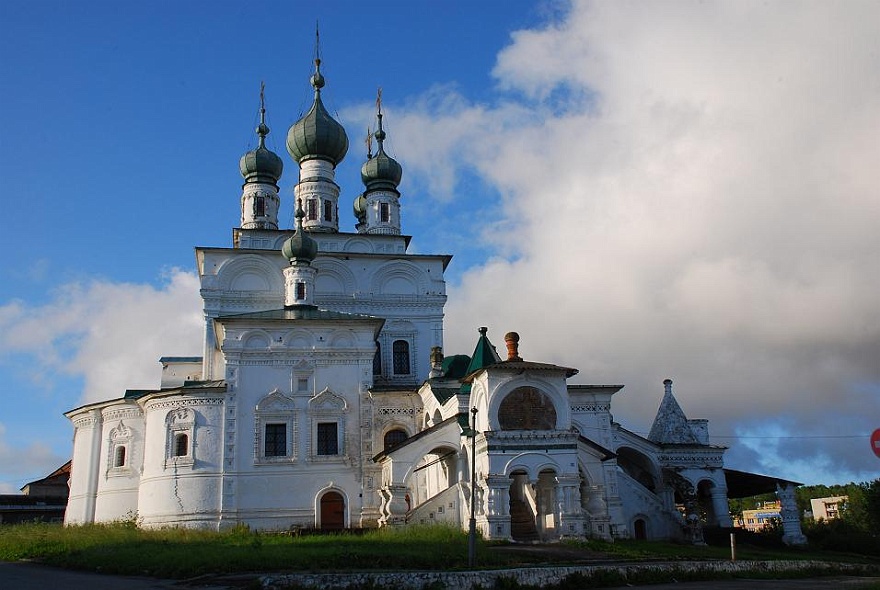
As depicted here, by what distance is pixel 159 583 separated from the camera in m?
14.1

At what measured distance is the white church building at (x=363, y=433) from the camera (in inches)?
785

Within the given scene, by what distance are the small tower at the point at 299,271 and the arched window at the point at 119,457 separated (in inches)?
261

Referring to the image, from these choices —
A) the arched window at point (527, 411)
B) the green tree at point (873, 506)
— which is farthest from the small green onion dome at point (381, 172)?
the green tree at point (873, 506)

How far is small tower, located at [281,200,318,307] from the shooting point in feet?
84.0

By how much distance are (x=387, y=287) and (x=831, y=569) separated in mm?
16348

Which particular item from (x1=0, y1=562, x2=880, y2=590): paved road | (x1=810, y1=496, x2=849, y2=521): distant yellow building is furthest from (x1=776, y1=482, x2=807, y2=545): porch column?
(x1=810, y1=496, x2=849, y2=521): distant yellow building

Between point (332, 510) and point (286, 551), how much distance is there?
275 inches

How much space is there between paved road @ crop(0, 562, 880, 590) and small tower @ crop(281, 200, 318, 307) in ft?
36.1

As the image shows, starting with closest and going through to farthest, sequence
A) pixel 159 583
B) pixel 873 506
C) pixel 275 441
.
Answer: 1. pixel 159 583
2. pixel 275 441
3. pixel 873 506

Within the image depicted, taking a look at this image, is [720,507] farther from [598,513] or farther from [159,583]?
[159,583]

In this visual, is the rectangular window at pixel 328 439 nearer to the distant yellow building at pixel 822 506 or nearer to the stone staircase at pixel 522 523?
the stone staircase at pixel 522 523

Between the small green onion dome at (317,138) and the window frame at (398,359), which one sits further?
the small green onion dome at (317,138)

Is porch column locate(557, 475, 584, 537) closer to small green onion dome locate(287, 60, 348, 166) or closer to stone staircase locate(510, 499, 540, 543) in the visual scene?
stone staircase locate(510, 499, 540, 543)

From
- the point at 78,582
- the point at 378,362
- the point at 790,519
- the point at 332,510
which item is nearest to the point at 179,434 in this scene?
the point at 332,510
